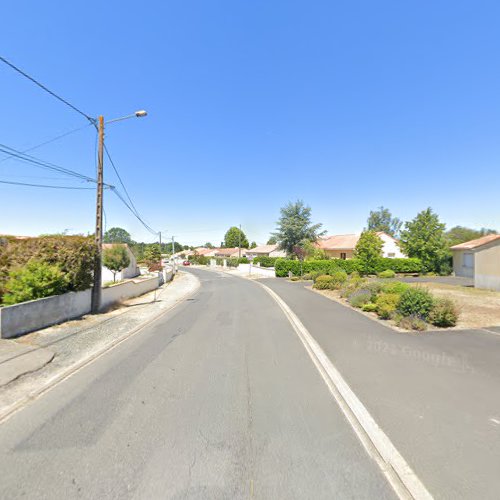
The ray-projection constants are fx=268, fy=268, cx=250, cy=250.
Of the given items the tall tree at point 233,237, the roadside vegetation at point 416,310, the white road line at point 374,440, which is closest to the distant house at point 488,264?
the roadside vegetation at point 416,310

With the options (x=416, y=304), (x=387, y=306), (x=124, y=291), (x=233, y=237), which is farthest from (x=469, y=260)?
(x=233, y=237)

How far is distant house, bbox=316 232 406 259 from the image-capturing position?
42.7 metres

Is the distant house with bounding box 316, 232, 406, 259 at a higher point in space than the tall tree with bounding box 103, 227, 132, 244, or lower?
lower

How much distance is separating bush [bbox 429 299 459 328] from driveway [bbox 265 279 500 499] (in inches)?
26.8

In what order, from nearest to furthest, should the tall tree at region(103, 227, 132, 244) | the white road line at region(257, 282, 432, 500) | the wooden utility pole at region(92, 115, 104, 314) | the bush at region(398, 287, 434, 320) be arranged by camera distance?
the white road line at region(257, 282, 432, 500), the bush at region(398, 287, 434, 320), the wooden utility pole at region(92, 115, 104, 314), the tall tree at region(103, 227, 132, 244)

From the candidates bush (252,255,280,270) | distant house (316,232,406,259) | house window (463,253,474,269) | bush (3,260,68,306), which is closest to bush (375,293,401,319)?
bush (3,260,68,306)

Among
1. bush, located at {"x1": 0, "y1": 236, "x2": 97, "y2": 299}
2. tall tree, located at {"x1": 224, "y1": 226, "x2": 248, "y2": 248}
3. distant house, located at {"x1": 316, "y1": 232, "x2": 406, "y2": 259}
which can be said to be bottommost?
bush, located at {"x1": 0, "y1": 236, "x2": 97, "y2": 299}

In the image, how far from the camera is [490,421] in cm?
388

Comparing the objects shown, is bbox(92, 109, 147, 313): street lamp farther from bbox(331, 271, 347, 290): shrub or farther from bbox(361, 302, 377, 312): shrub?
bbox(331, 271, 347, 290): shrub

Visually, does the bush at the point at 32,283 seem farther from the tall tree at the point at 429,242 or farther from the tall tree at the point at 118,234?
the tall tree at the point at 118,234

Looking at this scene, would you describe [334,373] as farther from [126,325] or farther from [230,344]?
[126,325]

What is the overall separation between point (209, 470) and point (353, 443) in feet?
6.05

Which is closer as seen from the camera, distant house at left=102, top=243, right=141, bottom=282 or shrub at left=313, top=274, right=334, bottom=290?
shrub at left=313, top=274, right=334, bottom=290

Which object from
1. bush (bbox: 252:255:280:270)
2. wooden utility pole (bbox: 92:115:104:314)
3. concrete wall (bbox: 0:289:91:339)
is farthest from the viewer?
bush (bbox: 252:255:280:270)
